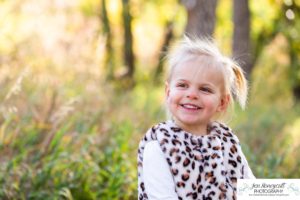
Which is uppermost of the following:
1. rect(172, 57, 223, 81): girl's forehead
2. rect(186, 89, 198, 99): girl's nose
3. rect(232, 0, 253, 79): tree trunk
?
rect(232, 0, 253, 79): tree trunk

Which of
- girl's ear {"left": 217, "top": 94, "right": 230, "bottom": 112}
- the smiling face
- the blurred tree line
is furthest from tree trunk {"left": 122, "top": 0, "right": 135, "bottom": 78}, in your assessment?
the smiling face

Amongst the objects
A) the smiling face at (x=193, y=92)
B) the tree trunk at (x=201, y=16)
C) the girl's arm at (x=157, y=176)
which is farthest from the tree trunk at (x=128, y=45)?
the girl's arm at (x=157, y=176)

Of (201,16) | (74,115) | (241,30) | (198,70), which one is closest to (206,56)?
(198,70)

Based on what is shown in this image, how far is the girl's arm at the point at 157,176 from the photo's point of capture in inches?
124

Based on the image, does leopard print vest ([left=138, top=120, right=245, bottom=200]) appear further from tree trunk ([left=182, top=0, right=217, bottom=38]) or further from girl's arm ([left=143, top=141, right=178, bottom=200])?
A: tree trunk ([left=182, top=0, right=217, bottom=38])

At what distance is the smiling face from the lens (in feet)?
11.0

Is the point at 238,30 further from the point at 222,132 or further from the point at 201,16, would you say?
the point at 222,132

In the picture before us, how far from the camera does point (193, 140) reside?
10.9 feet

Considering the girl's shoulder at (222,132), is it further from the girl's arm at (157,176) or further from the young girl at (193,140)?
the girl's arm at (157,176)

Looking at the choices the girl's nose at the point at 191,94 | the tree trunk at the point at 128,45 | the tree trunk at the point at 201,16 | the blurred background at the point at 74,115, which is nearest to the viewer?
the girl's nose at the point at 191,94

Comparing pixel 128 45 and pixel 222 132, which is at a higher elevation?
pixel 128 45

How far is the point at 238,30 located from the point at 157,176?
23.8 feet

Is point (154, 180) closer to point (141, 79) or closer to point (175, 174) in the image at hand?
point (175, 174)

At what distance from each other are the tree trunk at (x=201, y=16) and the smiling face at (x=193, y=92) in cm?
354
